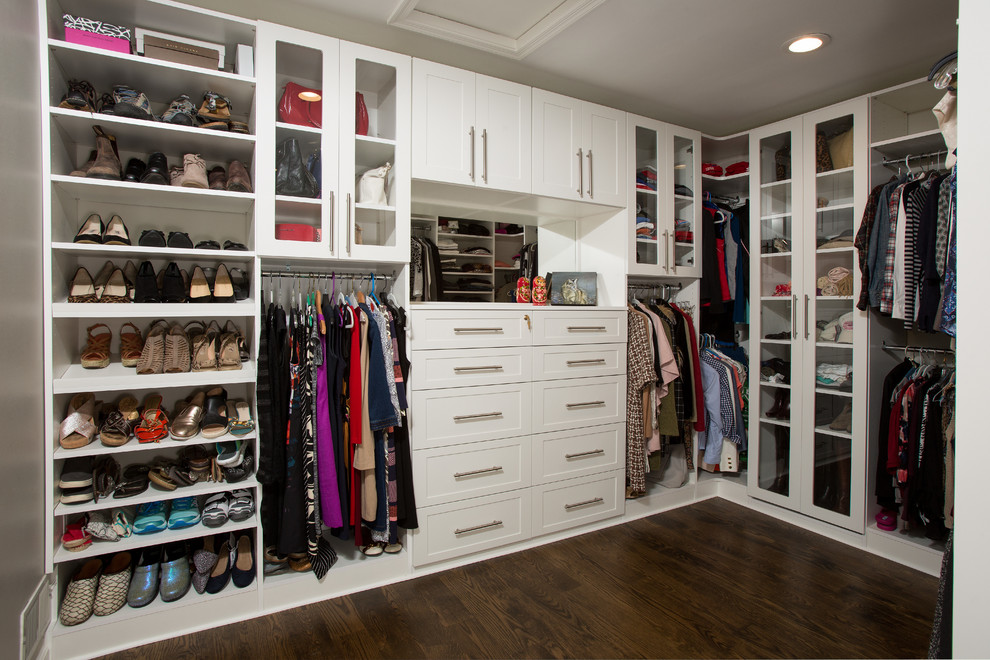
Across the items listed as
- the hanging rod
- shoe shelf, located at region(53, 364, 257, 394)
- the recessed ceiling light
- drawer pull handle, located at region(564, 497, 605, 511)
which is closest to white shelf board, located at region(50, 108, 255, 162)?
shoe shelf, located at region(53, 364, 257, 394)

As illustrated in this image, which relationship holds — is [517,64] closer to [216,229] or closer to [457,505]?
[216,229]

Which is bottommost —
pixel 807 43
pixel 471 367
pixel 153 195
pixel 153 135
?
pixel 471 367

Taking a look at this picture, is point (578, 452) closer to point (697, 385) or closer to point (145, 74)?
point (697, 385)

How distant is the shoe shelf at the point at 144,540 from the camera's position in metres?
1.89

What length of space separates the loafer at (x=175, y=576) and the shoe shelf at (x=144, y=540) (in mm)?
139

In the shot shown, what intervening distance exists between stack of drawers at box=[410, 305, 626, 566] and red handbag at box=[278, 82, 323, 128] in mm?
935

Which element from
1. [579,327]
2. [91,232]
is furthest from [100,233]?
[579,327]

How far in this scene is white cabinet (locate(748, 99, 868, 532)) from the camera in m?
2.84

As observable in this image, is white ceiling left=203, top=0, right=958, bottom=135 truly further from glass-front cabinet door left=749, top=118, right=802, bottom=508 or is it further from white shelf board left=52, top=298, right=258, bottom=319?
white shelf board left=52, top=298, right=258, bottom=319

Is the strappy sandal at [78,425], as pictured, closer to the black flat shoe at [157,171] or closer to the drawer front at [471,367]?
the black flat shoe at [157,171]

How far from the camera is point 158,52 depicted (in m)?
2.00

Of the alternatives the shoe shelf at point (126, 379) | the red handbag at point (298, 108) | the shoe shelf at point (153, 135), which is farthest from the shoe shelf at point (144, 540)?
the red handbag at point (298, 108)

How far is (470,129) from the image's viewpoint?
2.55 m

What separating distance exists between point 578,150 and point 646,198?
0.60 metres
